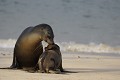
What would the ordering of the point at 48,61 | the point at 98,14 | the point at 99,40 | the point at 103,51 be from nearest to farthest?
the point at 48,61 < the point at 103,51 < the point at 99,40 < the point at 98,14

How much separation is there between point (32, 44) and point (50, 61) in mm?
435

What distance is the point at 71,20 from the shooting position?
58.9 ft

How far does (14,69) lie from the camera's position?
749 cm

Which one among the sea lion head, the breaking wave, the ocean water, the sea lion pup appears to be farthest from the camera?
the ocean water

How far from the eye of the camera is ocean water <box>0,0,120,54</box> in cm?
1538

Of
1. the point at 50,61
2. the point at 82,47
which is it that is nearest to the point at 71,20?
the point at 82,47

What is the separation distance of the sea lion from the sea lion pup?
5.9 inches

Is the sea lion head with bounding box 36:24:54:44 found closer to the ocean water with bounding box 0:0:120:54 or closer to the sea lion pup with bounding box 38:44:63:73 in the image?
the sea lion pup with bounding box 38:44:63:73

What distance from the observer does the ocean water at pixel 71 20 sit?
15383 mm

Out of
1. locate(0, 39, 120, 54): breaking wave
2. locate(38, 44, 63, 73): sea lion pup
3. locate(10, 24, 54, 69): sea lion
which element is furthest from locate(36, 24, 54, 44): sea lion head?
locate(0, 39, 120, 54): breaking wave

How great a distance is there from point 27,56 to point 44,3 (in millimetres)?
11694

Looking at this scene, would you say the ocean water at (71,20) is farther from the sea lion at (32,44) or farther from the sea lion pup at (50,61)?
the sea lion pup at (50,61)

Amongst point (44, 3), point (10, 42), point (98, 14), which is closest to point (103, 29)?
point (98, 14)

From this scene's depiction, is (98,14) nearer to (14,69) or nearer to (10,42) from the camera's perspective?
(10,42)
